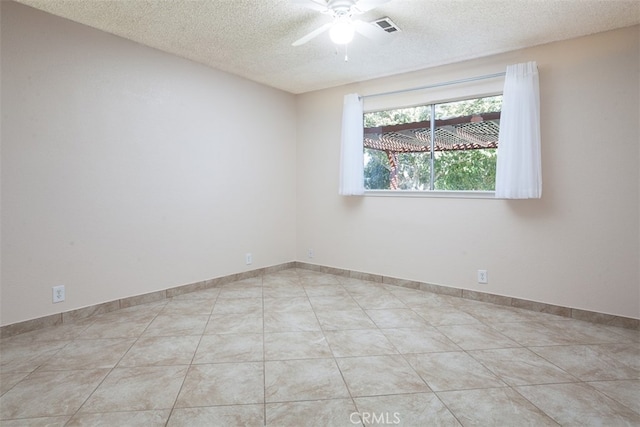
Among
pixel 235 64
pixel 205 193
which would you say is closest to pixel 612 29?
pixel 235 64

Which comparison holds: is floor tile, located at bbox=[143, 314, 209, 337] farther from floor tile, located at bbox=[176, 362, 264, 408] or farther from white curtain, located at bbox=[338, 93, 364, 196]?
white curtain, located at bbox=[338, 93, 364, 196]

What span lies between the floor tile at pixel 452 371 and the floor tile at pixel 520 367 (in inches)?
2.7

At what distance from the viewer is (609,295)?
2803 mm

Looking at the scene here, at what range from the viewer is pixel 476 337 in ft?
8.25

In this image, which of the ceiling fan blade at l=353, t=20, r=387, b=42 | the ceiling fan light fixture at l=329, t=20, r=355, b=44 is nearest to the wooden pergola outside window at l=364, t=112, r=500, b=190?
the ceiling fan blade at l=353, t=20, r=387, b=42

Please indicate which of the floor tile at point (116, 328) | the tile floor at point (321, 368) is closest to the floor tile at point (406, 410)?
the tile floor at point (321, 368)

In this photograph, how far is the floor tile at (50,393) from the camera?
1.61 m

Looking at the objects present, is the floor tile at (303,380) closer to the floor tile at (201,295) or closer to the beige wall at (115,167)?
the floor tile at (201,295)

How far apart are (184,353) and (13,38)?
2490 millimetres

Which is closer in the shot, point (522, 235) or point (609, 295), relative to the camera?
point (609, 295)

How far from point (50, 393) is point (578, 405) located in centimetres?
264

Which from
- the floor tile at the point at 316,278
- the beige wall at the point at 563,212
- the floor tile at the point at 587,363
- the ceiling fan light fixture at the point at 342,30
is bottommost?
the floor tile at the point at 587,363

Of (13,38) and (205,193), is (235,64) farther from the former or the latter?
(13,38)

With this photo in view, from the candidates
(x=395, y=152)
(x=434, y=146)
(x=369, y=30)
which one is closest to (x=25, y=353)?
(x=369, y=30)
